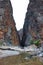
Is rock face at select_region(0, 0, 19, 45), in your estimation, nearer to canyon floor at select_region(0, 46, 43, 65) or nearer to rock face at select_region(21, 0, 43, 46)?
rock face at select_region(21, 0, 43, 46)

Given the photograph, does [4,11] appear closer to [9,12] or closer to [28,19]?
[9,12]

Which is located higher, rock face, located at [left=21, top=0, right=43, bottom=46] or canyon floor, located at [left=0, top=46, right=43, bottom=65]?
canyon floor, located at [left=0, top=46, right=43, bottom=65]

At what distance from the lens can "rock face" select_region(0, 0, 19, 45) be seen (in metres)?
11.2

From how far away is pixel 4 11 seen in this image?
11.6 meters

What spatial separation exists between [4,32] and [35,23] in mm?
1881

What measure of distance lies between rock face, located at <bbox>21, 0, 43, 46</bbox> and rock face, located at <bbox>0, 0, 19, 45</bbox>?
2.64ft

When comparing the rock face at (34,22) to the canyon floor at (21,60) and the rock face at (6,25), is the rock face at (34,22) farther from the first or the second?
the canyon floor at (21,60)

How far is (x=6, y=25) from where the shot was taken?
11.6 m

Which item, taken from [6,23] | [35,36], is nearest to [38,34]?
[35,36]

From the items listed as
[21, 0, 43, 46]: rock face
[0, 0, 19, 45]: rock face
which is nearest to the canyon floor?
[0, 0, 19, 45]: rock face

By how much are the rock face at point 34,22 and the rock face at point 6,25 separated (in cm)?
81

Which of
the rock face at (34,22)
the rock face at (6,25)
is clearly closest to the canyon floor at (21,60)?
the rock face at (6,25)

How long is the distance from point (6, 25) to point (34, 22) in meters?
1.63

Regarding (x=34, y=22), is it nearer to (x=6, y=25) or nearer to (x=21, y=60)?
(x=6, y=25)
